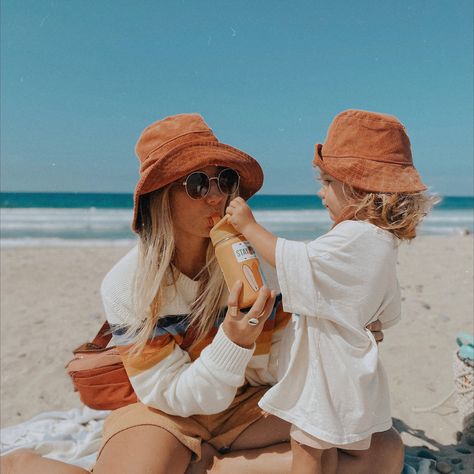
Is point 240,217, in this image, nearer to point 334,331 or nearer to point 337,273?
point 337,273

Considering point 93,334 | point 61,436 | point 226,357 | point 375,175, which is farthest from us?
point 93,334

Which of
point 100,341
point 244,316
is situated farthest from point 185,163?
point 100,341

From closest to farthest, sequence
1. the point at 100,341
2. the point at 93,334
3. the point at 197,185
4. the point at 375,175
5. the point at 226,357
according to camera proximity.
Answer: the point at 226,357 < the point at 197,185 < the point at 375,175 < the point at 100,341 < the point at 93,334

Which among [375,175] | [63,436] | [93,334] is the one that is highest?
[375,175]

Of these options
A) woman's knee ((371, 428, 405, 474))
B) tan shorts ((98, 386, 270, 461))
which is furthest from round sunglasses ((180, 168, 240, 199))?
woman's knee ((371, 428, 405, 474))

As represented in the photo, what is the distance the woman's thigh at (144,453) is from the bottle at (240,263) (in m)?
0.71

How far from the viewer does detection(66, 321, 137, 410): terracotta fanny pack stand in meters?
2.43

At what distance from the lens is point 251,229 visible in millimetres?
2002

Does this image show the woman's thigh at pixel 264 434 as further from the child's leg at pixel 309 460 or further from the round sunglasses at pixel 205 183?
the round sunglasses at pixel 205 183

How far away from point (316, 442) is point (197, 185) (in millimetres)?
1178

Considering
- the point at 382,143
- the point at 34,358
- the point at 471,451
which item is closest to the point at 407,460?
the point at 471,451

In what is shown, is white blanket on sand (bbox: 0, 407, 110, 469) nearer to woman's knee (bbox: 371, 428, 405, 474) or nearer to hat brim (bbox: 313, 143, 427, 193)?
woman's knee (bbox: 371, 428, 405, 474)

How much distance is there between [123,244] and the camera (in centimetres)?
1581

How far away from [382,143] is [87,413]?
2849mm
